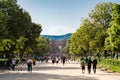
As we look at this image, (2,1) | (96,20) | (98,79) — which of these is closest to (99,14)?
(96,20)

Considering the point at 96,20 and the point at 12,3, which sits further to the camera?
the point at 96,20

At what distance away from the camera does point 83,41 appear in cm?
8750

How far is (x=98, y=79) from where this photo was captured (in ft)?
98.9

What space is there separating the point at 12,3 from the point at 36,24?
32.9 meters

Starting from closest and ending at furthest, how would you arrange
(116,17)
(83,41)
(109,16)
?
1. (116,17)
2. (109,16)
3. (83,41)

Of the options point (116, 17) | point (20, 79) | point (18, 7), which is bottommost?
point (20, 79)

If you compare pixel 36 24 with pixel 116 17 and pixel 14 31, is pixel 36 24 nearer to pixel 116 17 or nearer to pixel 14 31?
pixel 14 31

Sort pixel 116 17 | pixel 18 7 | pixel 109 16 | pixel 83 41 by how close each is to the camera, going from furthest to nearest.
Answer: pixel 83 41 < pixel 109 16 < pixel 18 7 < pixel 116 17

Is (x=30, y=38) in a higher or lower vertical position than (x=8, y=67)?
higher

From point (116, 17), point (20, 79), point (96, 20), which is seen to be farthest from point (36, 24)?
point (20, 79)

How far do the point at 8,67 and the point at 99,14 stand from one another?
97.8 ft

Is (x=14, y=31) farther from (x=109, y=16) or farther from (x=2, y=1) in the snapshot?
(x=109, y=16)

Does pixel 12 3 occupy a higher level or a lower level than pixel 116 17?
higher

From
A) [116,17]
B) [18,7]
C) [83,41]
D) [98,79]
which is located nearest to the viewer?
[98,79]
